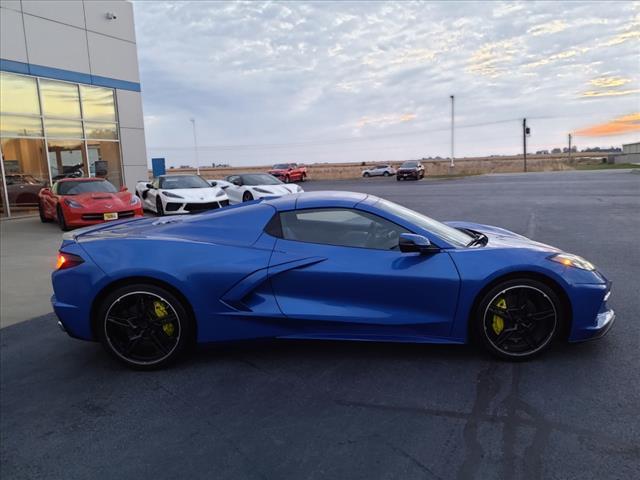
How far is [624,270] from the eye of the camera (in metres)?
6.25

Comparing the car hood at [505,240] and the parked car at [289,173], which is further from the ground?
the parked car at [289,173]

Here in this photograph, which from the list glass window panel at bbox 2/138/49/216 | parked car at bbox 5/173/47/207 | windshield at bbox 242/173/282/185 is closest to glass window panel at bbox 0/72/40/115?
glass window panel at bbox 2/138/49/216

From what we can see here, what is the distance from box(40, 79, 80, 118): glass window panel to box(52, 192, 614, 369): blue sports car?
15.8 meters

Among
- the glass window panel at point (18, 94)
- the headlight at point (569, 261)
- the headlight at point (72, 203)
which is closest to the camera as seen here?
the headlight at point (569, 261)

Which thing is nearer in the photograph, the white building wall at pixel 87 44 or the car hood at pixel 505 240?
the car hood at pixel 505 240

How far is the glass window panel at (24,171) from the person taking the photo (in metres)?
15.6

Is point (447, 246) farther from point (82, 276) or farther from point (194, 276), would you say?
point (82, 276)

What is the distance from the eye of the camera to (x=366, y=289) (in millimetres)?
3572

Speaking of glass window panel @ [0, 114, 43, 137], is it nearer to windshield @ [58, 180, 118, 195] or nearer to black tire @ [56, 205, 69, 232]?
windshield @ [58, 180, 118, 195]

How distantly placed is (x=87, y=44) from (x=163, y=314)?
18117 millimetres

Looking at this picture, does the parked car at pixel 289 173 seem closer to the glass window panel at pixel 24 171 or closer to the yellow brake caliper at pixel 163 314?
the glass window panel at pixel 24 171

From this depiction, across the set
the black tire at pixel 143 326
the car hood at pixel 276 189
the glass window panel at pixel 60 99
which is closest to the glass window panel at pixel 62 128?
the glass window panel at pixel 60 99

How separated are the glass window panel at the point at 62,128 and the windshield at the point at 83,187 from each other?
542 centimetres

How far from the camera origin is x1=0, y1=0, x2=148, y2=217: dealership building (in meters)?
15.6
